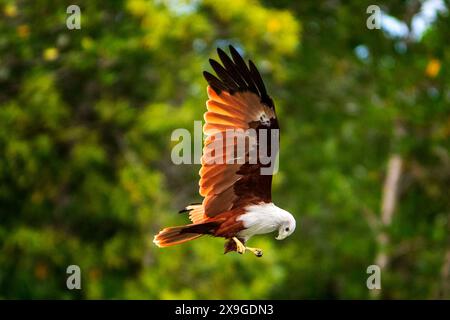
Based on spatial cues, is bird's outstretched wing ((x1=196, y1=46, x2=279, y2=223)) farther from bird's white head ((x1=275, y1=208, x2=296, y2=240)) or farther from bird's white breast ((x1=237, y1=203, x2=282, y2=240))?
bird's white head ((x1=275, y1=208, x2=296, y2=240))

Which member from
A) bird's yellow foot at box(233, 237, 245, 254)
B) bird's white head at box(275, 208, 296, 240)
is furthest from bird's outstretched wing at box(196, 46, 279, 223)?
bird's white head at box(275, 208, 296, 240)

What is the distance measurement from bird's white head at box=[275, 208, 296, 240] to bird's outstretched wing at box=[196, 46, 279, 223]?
0.25 metres

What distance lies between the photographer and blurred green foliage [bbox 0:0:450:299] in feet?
34.7

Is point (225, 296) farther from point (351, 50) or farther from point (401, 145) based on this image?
point (351, 50)

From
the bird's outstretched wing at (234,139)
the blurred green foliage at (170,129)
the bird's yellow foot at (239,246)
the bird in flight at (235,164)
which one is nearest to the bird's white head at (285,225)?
the bird in flight at (235,164)

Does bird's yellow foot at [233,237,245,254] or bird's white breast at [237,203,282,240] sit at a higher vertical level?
bird's white breast at [237,203,282,240]

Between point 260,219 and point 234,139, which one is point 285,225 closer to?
point 260,219

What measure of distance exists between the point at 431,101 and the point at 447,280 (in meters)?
2.40

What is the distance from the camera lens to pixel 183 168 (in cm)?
1334

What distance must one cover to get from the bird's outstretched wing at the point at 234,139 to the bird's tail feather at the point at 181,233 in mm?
33

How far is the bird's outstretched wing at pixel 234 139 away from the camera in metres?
3.70

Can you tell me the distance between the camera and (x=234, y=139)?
3809mm

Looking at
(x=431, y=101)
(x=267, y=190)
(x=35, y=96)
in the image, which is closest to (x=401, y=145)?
(x=431, y=101)

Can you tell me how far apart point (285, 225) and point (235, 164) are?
48cm
